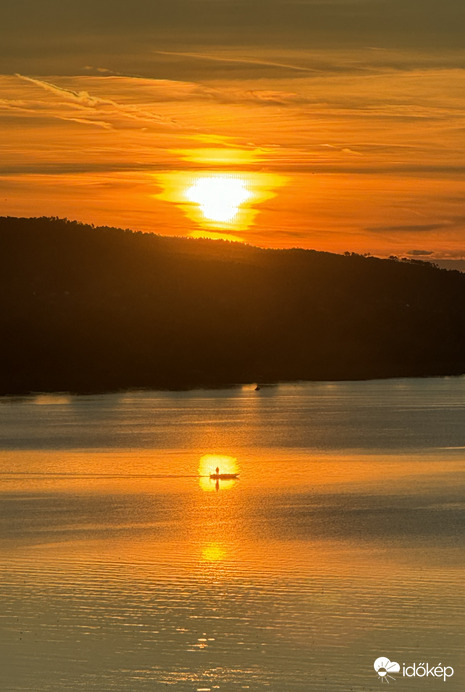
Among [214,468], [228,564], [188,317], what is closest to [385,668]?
[228,564]

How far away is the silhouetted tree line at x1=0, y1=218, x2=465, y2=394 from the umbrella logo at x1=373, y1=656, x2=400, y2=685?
115 m

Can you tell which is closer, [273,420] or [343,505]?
[343,505]

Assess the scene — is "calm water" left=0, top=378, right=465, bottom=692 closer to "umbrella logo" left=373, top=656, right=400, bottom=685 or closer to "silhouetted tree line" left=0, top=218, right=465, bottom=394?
"umbrella logo" left=373, top=656, right=400, bottom=685

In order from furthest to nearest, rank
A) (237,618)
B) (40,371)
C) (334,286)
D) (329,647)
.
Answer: (334,286) < (40,371) < (237,618) < (329,647)

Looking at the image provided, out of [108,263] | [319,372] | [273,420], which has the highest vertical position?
[108,263]

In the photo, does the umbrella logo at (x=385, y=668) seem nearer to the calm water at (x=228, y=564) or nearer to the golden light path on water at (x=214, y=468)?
the calm water at (x=228, y=564)

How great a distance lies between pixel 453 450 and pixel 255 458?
30.9 ft

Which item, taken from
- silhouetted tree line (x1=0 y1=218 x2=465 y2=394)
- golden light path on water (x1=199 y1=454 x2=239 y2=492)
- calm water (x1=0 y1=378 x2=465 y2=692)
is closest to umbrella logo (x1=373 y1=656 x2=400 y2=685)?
calm water (x1=0 y1=378 x2=465 y2=692)

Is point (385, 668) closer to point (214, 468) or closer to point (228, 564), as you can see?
point (228, 564)

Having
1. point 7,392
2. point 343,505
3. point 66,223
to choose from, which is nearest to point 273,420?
point 343,505

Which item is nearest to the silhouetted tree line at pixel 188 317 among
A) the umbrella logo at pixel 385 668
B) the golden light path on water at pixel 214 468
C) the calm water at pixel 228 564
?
the golden light path on water at pixel 214 468

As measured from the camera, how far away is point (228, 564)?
28.1 metres

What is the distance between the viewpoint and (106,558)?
28750 millimetres

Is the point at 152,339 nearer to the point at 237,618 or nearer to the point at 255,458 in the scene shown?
the point at 255,458
